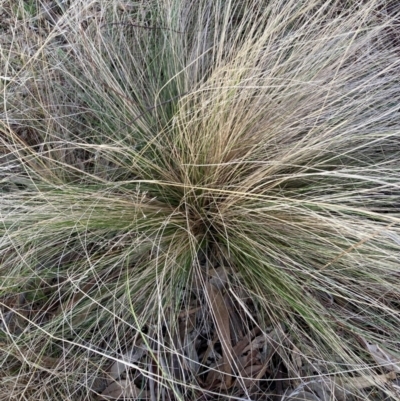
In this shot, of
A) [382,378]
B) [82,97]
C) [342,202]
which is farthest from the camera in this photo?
[82,97]

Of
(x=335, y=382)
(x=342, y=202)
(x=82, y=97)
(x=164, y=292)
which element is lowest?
(x=335, y=382)

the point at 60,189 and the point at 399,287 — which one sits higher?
the point at 60,189

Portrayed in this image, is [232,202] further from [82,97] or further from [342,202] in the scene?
[82,97]

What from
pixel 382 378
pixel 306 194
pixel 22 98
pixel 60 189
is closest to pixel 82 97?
pixel 22 98

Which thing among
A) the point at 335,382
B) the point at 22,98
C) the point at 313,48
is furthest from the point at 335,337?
the point at 22,98

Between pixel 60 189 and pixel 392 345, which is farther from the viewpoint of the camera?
pixel 60 189

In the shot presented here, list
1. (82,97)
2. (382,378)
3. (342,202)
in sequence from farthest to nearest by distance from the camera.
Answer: (82,97) → (342,202) → (382,378)
